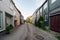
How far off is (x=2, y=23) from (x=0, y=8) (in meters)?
2.40

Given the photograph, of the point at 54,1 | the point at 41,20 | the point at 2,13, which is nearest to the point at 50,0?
the point at 54,1

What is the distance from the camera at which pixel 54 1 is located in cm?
2264

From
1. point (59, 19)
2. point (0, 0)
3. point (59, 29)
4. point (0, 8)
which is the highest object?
point (0, 0)

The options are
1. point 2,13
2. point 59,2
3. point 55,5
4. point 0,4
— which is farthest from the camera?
point 55,5

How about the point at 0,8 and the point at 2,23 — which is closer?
the point at 0,8

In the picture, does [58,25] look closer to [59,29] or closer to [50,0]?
[59,29]

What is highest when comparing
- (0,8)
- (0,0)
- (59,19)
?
(0,0)

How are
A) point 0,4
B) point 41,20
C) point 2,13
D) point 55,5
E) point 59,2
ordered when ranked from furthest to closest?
point 41,20 < point 55,5 < point 59,2 < point 2,13 < point 0,4

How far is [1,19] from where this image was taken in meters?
17.9

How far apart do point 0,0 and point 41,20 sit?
15.1 meters

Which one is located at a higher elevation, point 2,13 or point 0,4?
point 0,4

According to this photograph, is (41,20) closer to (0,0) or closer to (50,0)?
(50,0)

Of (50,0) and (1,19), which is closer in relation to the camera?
(1,19)

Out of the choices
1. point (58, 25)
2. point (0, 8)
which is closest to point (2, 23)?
point (0, 8)
